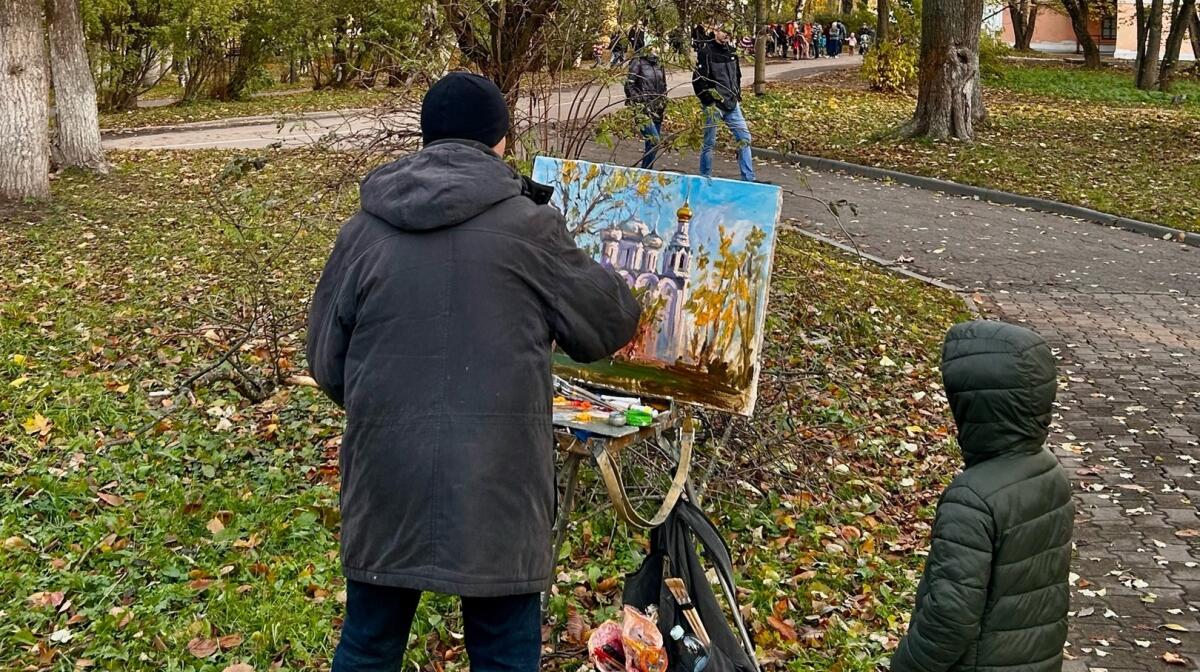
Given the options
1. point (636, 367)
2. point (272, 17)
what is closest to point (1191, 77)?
point (272, 17)

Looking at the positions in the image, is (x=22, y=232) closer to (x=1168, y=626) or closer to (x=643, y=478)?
(x=643, y=478)

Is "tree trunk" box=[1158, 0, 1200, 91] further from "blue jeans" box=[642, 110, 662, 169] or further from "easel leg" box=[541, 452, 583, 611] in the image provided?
"easel leg" box=[541, 452, 583, 611]

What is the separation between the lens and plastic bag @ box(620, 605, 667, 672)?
3.41 meters

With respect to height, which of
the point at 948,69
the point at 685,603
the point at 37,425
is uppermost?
the point at 948,69

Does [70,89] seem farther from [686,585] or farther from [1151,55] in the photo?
[1151,55]

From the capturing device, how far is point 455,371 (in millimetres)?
2711

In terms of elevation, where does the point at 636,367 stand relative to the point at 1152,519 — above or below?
above

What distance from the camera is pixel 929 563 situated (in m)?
3.07

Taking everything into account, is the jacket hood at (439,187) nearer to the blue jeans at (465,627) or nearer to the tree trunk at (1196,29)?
the blue jeans at (465,627)

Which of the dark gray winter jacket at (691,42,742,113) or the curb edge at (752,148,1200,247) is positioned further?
the curb edge at (752,148,1200,247)

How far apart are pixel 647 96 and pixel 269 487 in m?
2.88

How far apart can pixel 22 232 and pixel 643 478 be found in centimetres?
810

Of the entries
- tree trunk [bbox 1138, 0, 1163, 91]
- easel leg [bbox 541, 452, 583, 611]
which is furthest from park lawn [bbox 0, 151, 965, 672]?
tree trunk [bbox 1138, 0, 1163, 91]

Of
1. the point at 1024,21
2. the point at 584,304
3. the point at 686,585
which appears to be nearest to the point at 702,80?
the point at 686,585
